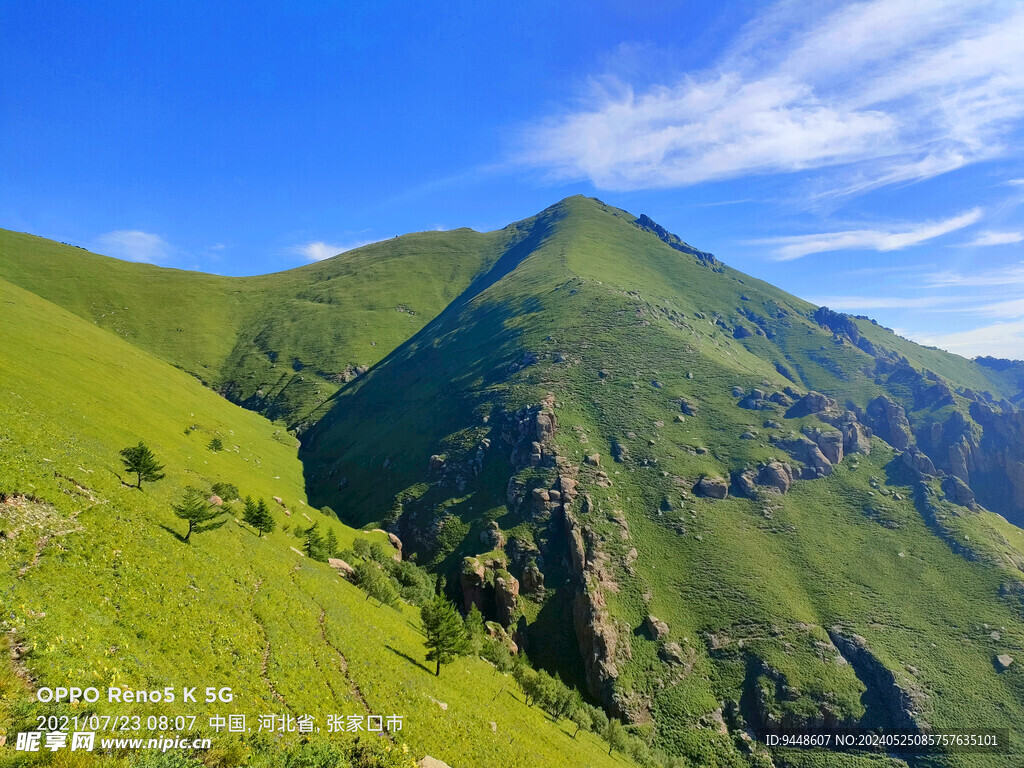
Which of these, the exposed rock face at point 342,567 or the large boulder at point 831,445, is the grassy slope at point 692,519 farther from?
the exposed rock face at point 342,567

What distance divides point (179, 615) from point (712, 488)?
325 feet

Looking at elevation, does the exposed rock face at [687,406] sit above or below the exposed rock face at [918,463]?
above

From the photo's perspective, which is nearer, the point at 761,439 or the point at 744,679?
the point at 744,679

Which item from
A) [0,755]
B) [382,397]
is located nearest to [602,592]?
[0,755]

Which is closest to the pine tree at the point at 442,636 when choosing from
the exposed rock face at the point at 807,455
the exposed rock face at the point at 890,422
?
the exposed rock face at the point at 807,455

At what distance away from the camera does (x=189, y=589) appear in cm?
2756

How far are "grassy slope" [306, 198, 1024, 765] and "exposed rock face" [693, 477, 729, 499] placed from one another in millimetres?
2565

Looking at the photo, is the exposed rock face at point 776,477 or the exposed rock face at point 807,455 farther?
the exposed rock face at point 807,455

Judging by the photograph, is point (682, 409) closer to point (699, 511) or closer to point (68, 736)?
point (699, 511)

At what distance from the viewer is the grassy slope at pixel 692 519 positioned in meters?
68.1

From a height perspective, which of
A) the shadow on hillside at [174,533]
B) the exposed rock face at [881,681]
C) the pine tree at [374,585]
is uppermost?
the shadow on hillside at [174,533]

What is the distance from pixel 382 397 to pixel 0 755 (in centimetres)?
15097

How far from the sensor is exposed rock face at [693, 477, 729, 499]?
97.8 metres

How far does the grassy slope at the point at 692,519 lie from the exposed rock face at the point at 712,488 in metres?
2.57
